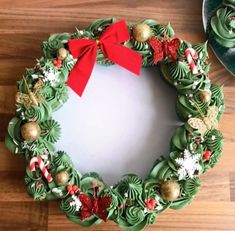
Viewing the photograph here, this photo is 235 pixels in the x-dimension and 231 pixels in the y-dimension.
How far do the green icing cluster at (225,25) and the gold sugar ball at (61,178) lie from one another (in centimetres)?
45

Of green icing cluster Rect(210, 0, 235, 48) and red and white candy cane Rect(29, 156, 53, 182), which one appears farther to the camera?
green icing cluster Rect(210, 0, 235, 48)

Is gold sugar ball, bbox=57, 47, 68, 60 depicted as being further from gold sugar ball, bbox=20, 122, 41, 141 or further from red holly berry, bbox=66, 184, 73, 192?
red holly berry, bbox=66, 184, 73, 192

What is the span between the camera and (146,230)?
1.03 metres

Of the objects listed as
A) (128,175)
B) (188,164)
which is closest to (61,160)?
(128,175)

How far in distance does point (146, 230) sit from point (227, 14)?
50cm

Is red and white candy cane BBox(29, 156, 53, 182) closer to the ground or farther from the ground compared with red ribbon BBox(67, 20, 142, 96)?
closer to the ground

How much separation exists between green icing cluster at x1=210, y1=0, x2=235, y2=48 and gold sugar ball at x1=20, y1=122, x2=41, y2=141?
450 mm

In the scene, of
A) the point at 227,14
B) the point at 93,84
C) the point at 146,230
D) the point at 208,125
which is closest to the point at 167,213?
the point at 146,230

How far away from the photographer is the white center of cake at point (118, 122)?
1.03m

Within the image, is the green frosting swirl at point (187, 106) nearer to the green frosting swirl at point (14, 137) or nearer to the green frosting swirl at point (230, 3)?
the green frosting swirl at point (230, 3)

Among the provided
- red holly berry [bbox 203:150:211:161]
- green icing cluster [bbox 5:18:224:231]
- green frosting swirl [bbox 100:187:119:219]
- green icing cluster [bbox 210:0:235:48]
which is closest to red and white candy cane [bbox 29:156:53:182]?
green icing cluster [bbox 5:18:224:231]

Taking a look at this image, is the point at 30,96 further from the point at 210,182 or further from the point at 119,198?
the point at 210,182

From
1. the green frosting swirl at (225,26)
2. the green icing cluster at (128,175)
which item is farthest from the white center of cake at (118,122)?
the green frosting swirl at (225,26)

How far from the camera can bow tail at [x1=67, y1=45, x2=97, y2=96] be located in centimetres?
101
